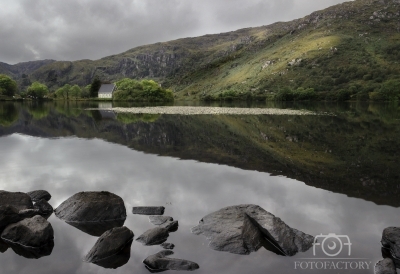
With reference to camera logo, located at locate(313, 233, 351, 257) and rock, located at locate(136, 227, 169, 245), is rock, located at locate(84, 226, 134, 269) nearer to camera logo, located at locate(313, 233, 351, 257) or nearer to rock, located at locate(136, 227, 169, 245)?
rock, located at locate(136, 227, 169, 245)

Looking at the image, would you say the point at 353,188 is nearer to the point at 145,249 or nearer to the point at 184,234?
the point at 184,234

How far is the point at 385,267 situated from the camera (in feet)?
32.5

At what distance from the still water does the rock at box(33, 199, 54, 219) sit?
0.63 metres

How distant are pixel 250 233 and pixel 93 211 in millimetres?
6555

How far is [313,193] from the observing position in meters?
17.5

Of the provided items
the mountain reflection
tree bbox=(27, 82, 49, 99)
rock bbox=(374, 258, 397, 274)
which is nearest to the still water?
the mountain reflection

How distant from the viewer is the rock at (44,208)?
14.7 metres

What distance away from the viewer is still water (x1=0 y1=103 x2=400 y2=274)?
36.8 feet

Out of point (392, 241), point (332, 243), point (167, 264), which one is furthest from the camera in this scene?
point (332, 243)

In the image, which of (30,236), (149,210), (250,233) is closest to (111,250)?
(30,236)

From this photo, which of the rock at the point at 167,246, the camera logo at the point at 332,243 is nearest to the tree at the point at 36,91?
the rock at the point at 167,246

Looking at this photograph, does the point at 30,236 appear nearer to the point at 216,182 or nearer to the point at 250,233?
the point at 250,233

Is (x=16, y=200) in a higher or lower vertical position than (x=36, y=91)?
lower

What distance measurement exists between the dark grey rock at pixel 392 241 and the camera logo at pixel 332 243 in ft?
3.74
